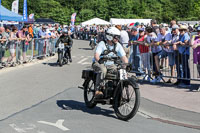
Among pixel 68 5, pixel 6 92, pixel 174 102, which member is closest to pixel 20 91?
pixel 6 92

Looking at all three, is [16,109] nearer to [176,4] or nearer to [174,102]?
[174,102]

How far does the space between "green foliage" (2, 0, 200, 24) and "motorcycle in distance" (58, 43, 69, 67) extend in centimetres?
7266

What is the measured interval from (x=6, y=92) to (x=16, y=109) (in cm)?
245

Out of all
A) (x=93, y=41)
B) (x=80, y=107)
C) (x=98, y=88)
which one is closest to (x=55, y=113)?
Result: (x=80, y=107)

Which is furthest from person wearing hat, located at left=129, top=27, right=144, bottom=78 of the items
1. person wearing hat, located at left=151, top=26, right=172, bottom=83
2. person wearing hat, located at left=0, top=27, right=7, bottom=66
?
person wearing hat, located at left=0, top=27, right=7, bottom=66

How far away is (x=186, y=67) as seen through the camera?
12258 mm

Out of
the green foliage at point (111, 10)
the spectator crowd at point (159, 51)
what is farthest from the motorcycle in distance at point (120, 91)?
the green foliage at point (111, 10)

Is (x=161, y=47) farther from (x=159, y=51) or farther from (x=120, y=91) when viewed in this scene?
(x=120, y=91)

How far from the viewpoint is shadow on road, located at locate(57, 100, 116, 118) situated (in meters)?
8.94

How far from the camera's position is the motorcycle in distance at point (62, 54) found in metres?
19.1

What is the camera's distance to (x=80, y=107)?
9500mm

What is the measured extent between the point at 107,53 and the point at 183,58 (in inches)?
168

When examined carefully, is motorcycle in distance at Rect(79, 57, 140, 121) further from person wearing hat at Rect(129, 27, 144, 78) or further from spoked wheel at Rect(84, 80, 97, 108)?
person wearing hat at Rect(129, 27, 144, 78)

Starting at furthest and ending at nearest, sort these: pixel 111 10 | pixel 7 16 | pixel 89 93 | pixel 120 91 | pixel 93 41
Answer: pixel 111 10 → pixel 93 41 → pixel 7 16 → pixel 89 93 → pixel 120 91
